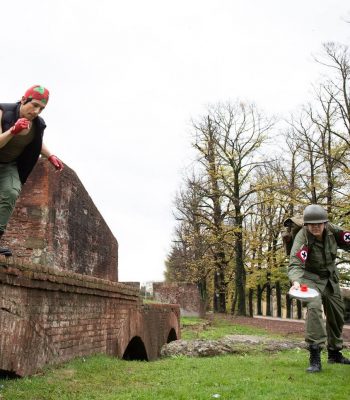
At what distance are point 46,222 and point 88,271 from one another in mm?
2477

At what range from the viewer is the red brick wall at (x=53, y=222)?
9484 millimetres

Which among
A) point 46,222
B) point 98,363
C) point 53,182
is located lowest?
point 98,363

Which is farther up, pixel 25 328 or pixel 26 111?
pixel 26 111

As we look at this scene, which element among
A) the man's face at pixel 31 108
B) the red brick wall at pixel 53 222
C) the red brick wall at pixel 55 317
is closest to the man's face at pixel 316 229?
the red brick wall at pixel 55 317

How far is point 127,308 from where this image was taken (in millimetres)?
10188

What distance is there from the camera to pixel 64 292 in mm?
6516

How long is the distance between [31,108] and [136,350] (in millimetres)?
8671

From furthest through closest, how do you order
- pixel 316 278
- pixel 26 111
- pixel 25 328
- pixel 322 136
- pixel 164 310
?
1. pixel 322 136
2. pixel 164 310
3. pixel 316 278
4. pixel 25 328
5. pixel 26 111

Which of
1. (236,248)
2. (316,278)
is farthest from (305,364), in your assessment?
(236,248)

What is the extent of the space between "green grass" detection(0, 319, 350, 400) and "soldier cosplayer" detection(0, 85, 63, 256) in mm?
1470

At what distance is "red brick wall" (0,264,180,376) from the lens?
4.97 metres

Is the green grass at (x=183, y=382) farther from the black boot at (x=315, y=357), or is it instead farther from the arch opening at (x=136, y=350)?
the arch opening at (x=136, y=350)

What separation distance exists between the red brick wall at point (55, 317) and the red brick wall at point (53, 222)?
1.52 meters

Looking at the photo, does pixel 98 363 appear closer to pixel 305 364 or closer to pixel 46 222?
pixel 305 364
